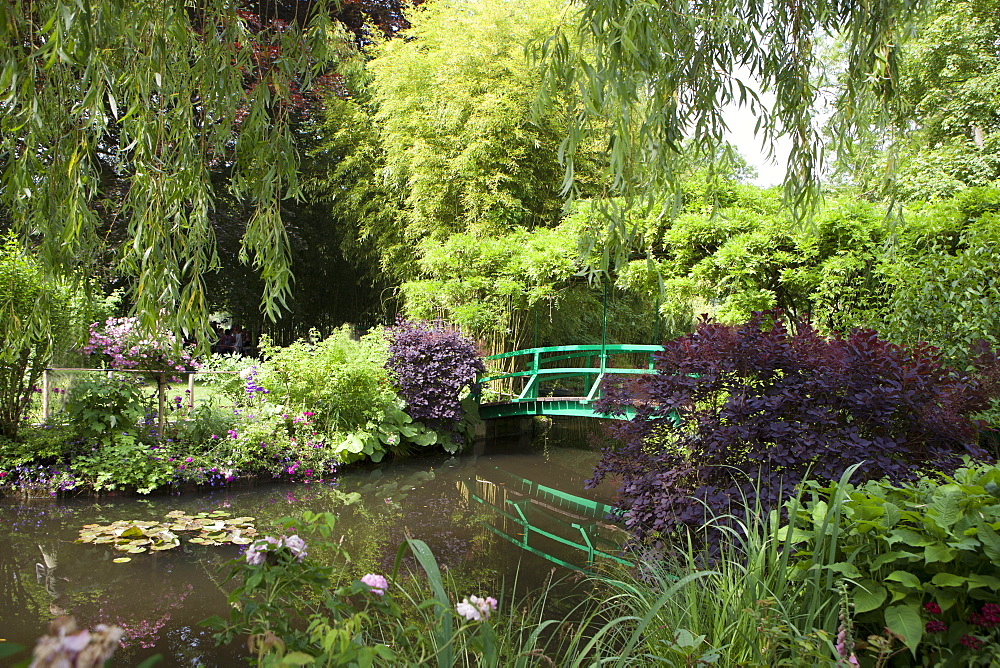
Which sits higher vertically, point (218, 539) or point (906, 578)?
point (906, 578)

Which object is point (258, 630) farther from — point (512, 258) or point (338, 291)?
point (338, 291)

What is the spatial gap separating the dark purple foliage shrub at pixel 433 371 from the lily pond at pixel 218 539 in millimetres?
962

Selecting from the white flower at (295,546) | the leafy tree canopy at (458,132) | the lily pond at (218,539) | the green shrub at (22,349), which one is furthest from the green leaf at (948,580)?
the leafy tree canopy at (458,132)

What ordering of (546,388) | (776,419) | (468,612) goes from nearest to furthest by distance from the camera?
(468,612) → (776,419) → (546,388)

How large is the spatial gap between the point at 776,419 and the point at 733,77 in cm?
151

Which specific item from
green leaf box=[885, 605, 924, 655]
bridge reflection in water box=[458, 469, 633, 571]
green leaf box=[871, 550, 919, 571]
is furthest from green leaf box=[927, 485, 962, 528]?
bridge reflection in water box=[458, 469, 633, 571]

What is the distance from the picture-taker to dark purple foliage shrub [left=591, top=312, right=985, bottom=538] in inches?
118

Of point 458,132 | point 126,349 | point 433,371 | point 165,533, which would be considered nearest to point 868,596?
point 165,533

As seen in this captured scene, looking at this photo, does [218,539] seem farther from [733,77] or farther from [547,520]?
[733,77]

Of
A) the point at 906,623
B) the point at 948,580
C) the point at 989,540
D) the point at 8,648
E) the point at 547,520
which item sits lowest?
the point at 547,520

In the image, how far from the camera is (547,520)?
18.9 ft

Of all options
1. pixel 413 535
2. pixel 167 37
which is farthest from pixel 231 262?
pixel 167 37

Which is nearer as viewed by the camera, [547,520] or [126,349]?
[547,520]

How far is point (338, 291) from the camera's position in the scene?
A: 1445 centimetres
